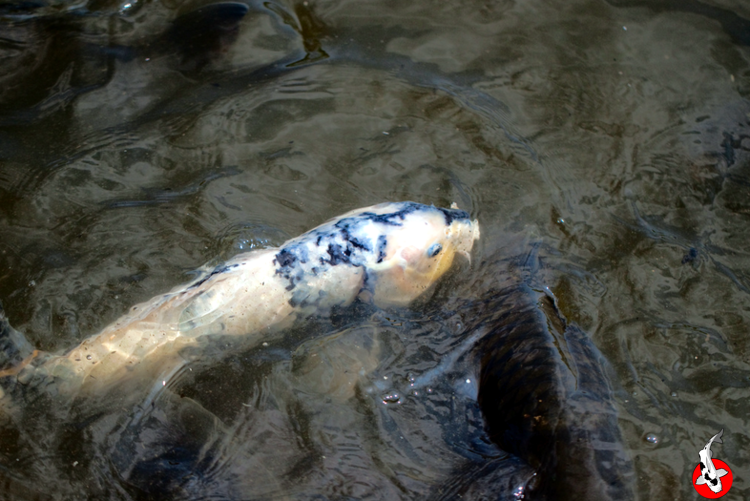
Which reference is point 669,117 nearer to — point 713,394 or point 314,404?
point 713,394

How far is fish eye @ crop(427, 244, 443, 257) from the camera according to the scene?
123 inches

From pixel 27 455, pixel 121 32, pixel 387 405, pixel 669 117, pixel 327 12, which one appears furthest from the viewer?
pixel 327 12

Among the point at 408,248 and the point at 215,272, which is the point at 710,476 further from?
the point at 215,272

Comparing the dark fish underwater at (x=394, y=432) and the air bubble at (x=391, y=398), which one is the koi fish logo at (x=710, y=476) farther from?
the air bubble at (x=391, y=398)

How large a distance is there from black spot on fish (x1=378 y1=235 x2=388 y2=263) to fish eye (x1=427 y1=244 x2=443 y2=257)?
25 centimetres

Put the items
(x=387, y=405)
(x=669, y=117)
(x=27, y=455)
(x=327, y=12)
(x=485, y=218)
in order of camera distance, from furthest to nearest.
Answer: (x=327, y=12) < (x=669, y=117) < (x=485, y=218) < (x=387, y=405) < (x=27, y=455)

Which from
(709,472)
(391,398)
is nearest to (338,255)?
→ (391,398)

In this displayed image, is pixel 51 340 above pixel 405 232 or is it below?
below

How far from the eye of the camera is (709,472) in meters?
2.62

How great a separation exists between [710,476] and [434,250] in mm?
1636

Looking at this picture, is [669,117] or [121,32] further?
[121,32]

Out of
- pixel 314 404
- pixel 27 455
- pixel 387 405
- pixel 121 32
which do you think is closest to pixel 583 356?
pixel 387 405

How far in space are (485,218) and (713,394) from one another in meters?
1.53

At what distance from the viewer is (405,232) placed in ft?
10.1
